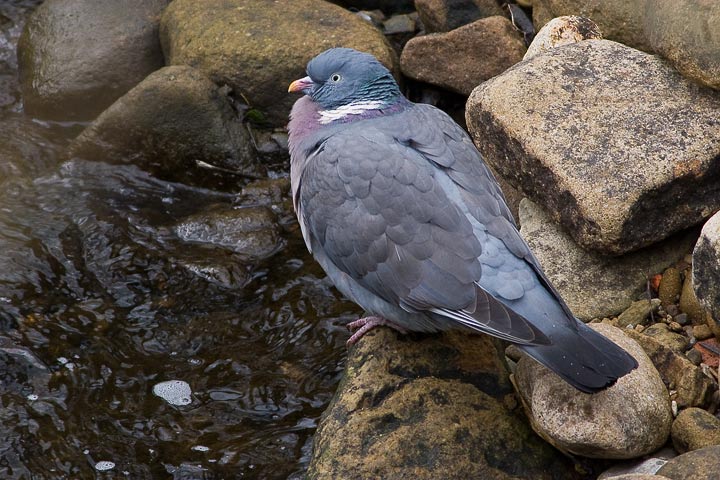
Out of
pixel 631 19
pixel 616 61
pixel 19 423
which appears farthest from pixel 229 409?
pixel 631 19

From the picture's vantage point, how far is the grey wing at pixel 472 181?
3914mm

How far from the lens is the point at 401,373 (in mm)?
4102

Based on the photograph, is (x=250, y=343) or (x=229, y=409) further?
(x=250, y=343)

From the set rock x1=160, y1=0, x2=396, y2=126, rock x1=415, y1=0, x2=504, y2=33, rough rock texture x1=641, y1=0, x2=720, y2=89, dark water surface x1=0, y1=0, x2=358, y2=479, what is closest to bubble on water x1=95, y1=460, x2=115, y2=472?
dark water surface x1=0, y1=0, x2=358, y2=479

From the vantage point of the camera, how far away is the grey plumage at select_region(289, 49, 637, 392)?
367 centimetres

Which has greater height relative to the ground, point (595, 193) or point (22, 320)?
point (595, 193)

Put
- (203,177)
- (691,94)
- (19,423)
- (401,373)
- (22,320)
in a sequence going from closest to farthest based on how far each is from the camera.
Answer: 1. (401,373)
2. (19,423)
3. (691,94)
4. (22,320)
5. (203,177)

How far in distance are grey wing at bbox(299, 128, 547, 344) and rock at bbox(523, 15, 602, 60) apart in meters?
1.76

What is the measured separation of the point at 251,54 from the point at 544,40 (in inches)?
83.8

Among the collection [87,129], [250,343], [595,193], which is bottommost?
[250,343]

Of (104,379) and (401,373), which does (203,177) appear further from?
(401,373)

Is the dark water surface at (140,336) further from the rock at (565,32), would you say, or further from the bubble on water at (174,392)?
the rock at (565,32)

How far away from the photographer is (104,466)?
437 cm

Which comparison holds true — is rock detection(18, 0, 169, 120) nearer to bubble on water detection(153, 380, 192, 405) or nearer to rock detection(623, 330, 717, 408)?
bubble on water detection(153, 380, 192, 405)
